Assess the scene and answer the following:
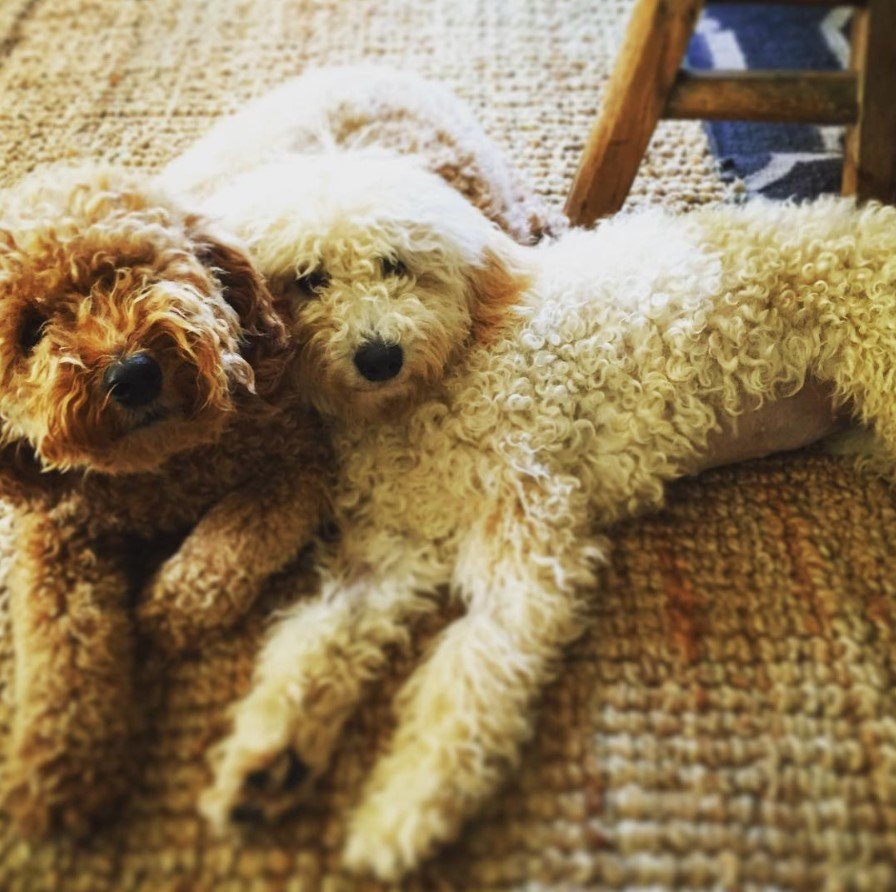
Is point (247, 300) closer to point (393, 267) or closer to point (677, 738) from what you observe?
point (393, 267)

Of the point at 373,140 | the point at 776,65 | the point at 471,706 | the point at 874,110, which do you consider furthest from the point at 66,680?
the point at 776,65

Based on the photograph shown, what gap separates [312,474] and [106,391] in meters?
0.34

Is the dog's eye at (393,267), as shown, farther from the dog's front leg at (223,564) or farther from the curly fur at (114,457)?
the dog's front leg at (223,564)

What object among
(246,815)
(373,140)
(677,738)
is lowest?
(246,815)

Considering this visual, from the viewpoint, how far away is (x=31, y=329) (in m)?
1.05

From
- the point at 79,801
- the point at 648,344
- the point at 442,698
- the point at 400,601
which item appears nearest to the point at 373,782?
the point at 442,698

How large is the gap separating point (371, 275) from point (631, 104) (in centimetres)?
74

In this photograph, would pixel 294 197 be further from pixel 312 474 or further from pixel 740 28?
pixel 740 28

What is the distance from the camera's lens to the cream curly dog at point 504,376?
1113 mm

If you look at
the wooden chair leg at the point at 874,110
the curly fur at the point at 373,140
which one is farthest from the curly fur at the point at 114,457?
the wooden chair leg at the point at 874,110

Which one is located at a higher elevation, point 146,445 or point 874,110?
point 874,110

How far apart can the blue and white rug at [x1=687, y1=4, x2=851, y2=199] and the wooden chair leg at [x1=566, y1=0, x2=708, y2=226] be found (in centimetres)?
42

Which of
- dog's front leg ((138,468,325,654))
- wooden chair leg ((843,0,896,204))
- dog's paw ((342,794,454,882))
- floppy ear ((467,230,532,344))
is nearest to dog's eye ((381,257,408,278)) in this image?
floppy ear ((467,230,532,344))

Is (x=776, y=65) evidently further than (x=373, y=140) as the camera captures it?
Yes
